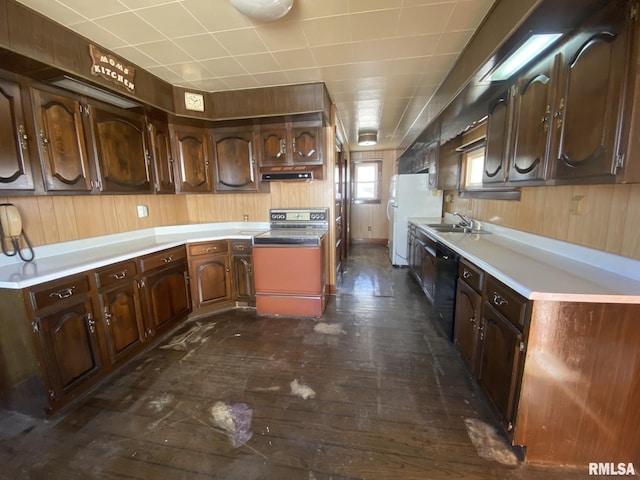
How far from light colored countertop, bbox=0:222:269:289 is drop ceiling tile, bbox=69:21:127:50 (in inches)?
61.8

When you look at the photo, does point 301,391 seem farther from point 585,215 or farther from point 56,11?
point 56,11

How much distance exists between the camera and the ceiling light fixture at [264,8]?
4.93 feet

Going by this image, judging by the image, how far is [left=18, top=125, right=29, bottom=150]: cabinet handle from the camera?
166 centimetres

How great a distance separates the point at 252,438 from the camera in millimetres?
1506

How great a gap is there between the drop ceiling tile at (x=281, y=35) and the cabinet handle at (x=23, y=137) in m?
1.66

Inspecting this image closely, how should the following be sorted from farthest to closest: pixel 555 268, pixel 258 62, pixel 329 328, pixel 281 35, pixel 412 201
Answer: pixel 412 201, pixel 329 328, pixel 258 62, pixel 281 35, pixel 555 268

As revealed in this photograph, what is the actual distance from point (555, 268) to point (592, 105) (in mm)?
848

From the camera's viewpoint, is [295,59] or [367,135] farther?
[367,135]

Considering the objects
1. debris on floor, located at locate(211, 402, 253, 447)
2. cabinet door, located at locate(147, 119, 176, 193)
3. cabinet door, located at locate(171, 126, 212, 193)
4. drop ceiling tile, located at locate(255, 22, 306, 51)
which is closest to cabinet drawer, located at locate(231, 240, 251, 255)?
cabinet door, located at locate(171, 126, 212, 193)

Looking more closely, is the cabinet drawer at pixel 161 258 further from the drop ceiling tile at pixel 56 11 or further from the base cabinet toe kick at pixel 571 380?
the base cabinet toe kick at pixel 571 380

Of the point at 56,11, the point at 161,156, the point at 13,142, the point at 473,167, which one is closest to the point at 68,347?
the point at 13,142

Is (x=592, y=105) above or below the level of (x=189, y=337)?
above

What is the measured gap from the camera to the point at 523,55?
156cm

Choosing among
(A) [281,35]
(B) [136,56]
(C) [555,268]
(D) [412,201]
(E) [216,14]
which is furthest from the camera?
(D) [412,201]
